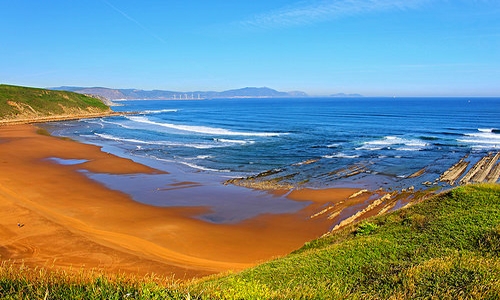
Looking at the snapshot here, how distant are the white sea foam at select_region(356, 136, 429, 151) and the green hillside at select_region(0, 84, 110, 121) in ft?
238

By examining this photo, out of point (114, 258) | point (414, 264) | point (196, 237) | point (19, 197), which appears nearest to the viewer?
point (414, 264)

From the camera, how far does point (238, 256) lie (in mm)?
15281

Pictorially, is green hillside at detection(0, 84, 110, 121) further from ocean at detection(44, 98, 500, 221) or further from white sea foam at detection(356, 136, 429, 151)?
white sea foam at detection(356, 136, 429, 151)

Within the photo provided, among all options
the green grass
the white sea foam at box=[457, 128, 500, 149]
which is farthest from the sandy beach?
the white sea foam at box=[457, 128, 500, 149]

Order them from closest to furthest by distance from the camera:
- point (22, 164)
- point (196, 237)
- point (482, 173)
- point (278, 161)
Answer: point (196, 237) < point (482, 173) < point (22, 164) < point (278, 161)

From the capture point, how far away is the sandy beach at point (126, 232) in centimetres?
1430

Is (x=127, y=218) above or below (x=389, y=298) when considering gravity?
below

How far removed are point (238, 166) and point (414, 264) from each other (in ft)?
81.6

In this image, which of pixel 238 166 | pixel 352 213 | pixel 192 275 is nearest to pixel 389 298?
pixel 192 275

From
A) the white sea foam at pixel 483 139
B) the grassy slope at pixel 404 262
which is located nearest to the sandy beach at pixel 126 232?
the grassy slope at pixel 404 262

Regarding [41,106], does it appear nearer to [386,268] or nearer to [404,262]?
[386,268]

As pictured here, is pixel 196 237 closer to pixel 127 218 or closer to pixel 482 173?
pixel 127 218

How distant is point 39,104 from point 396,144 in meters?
85.9

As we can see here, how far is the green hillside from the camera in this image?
81.9 meters
